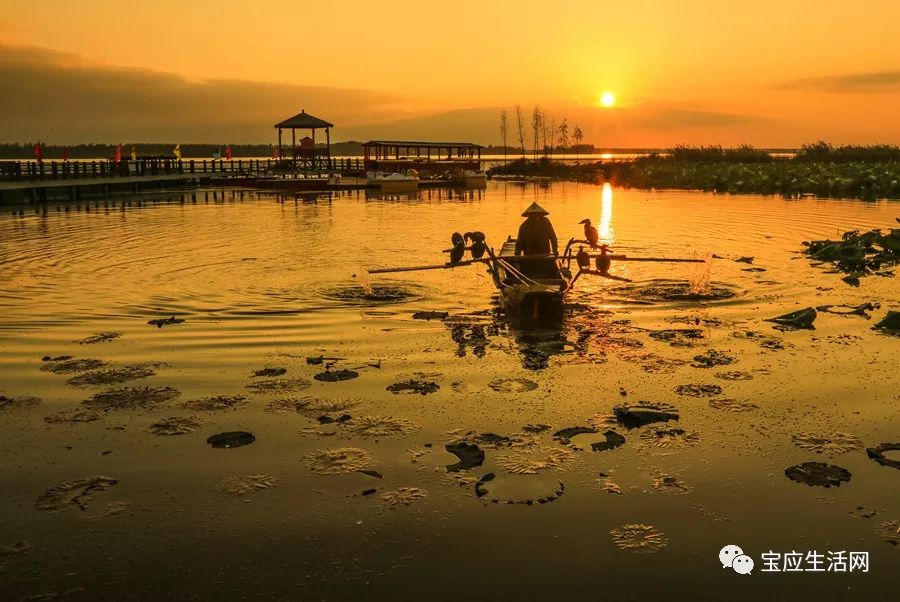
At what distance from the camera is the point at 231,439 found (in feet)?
27.8

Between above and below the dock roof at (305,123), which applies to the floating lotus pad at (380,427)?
below

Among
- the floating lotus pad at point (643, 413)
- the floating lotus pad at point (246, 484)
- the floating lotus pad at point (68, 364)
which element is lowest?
the floating lotus pad at point (246, 484)

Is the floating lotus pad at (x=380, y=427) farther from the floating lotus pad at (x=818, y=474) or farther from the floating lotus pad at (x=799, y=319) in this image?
the floating lotus pad at (x=799, y=319)

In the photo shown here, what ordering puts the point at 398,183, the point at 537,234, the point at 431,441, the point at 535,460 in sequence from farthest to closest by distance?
the point at 398,183
the point at 537,234
the point at 431,441
the point at 535,460

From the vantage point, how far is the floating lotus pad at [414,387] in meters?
10.2

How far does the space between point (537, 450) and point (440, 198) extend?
5331cm

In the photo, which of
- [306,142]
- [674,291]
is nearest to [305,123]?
[306,142]

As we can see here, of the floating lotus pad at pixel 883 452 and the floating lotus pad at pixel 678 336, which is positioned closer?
the floating lotus pad at pixel 883 452

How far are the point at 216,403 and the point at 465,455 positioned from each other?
4104 mm

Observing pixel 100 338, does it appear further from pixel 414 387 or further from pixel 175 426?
pixel 414 387

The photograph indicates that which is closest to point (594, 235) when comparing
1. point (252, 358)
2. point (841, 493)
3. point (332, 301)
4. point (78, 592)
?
point (332, 301)

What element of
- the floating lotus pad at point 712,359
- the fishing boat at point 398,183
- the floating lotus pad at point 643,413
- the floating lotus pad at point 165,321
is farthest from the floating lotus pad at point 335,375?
the fishing boat at point 398,183

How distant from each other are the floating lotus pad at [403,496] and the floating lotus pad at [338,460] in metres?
0.67

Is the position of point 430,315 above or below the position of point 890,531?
above
